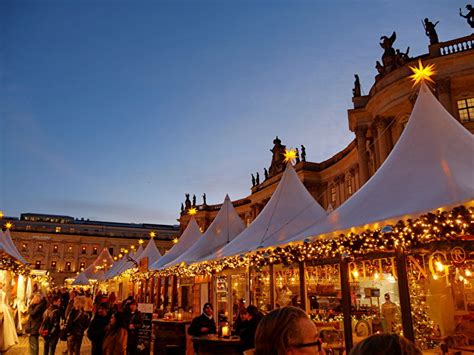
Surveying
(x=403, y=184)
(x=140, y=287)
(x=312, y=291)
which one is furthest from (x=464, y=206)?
(x=140, y=287)

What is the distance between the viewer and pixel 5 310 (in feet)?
35.7

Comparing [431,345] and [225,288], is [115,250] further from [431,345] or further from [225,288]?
[431,345]

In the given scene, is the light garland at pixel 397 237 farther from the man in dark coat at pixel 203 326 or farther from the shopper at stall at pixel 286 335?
the shopper at stall at pixel 286 335

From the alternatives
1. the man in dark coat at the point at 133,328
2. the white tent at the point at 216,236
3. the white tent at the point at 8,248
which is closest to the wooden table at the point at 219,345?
the man in dark coat at the point at 133,328

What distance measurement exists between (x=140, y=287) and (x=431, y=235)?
2490 cm

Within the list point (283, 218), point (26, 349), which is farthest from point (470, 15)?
point (26, 349)

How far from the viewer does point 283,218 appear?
11648 millimetres

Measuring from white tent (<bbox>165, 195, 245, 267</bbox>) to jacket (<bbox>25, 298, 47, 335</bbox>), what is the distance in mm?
5299

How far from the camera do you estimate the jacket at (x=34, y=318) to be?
10.7 metres

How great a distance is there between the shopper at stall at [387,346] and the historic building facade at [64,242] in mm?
67567

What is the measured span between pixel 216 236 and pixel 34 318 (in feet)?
24.3

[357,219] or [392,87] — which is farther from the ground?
[392,87]

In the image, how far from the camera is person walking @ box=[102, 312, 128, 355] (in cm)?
845

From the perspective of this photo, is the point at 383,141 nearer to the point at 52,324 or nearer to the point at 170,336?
the point at 170,336
